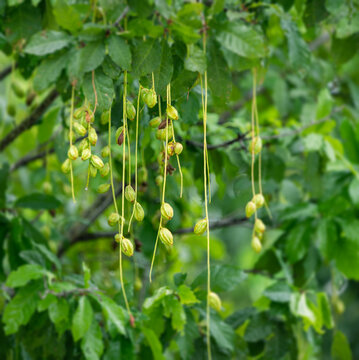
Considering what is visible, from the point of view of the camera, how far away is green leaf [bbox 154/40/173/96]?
93cm

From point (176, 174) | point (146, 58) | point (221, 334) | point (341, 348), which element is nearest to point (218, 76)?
point (146, 58)

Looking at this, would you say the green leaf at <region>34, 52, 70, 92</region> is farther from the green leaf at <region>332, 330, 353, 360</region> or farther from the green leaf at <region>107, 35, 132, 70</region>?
the green leaf at <region>332, 330, 353, 360</region>

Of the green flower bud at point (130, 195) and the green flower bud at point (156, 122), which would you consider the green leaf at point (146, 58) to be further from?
the green flower bud at point (130, 195)

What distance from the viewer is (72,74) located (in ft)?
3.72

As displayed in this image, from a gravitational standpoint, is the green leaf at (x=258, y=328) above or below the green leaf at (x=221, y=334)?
below

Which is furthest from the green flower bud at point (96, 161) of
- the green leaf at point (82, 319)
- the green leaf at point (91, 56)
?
the green leaf at point (82, 319)

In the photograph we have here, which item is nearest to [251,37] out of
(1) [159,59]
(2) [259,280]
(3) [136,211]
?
(1) [159,59]

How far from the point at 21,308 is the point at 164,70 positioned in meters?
0.65

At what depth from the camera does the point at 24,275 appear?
1268mm

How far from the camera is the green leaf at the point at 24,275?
1.25 m

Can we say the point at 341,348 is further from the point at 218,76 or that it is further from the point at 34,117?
the point at 34,117

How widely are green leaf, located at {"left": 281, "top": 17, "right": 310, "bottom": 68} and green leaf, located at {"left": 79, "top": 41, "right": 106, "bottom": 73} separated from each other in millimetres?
502

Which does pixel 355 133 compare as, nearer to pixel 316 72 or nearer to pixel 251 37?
pixel 316 72

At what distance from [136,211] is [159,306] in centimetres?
53
